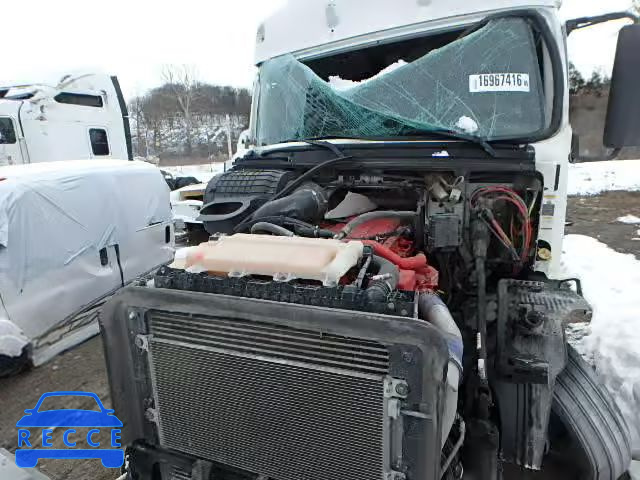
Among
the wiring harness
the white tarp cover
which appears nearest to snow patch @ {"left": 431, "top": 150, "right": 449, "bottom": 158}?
the wiring harness

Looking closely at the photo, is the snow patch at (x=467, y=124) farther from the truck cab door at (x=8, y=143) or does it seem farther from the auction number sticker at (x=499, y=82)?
the truck cab door at (x=8, y=143)

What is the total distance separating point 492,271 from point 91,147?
1083 cm

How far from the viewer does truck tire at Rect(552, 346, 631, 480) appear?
93.1 inches

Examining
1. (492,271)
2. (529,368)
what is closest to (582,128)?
(492,271)

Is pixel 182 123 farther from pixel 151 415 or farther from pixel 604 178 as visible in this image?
pixel 151 415

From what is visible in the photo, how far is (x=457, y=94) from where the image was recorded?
2701 mm

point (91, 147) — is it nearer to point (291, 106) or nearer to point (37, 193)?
point (37, 193)

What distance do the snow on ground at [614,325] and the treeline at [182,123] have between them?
1226 inches

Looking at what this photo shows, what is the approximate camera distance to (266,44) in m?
3.44

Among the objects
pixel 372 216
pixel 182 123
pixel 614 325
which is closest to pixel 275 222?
pixel 372 216

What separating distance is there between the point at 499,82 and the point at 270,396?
7.20 ft

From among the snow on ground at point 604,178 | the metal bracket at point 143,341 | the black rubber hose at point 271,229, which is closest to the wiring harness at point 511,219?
the black rubber hose at point 271,229

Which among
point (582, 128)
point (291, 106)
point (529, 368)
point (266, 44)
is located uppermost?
point (266, 44)

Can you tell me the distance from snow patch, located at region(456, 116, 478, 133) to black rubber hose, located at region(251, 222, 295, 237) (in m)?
1.26
